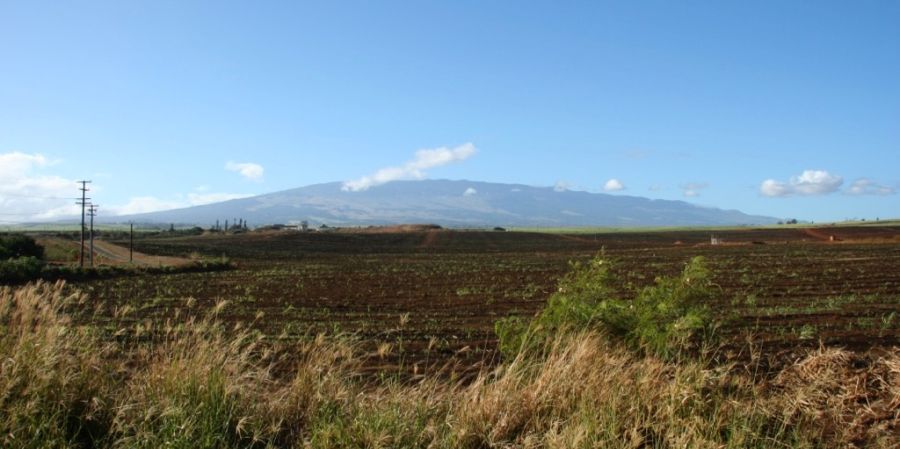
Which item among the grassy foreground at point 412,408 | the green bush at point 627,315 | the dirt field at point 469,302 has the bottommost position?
the dirt field at point 469,302

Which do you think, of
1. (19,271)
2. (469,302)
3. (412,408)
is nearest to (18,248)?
(19,271)

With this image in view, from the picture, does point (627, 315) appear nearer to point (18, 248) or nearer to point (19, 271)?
point (19, 271)

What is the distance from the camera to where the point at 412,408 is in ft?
19.0

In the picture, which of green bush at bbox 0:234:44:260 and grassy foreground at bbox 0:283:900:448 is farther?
green bush at bbox 0:234:44:260

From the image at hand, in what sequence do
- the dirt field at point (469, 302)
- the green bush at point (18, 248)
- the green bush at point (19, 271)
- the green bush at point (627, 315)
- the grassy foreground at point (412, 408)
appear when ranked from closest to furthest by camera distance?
the grassy foreground at point (412, 408) < the green bush at point (627, 315) < the dirt field at point (469, 302) < the green bush at point (19, 271) < the green bush at point (18, 248)

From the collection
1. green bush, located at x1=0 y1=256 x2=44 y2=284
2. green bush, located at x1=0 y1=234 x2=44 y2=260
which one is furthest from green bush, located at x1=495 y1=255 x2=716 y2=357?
green bush, located at x1=0 y1=234 x2=44 y2=260

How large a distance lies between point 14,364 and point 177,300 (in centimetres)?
1892

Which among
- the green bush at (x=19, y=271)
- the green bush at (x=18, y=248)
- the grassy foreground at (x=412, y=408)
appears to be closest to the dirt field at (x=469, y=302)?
the grassy foreground at (x=412, y=408)

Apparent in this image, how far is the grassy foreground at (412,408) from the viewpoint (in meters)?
5.31

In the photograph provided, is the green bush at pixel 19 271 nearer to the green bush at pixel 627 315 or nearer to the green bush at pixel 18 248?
the green bush at pixel 18 248

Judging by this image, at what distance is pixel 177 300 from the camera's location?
23.8 m

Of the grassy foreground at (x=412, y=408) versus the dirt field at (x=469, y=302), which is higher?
the grassy foreground at (x=412, y=408)

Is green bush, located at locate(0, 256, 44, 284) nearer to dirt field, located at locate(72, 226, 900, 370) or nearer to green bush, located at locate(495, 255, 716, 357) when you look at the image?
dirt field, located at locate(72, 226, 900, 370)

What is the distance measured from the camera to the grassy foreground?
5.31 m
